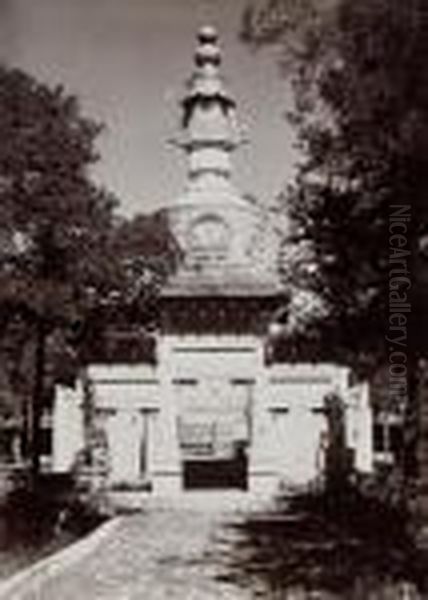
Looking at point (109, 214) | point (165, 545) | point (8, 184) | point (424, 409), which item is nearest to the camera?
point (424, 409)

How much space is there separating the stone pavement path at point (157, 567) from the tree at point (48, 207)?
6456mm

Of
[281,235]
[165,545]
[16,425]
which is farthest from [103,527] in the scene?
[16,425]

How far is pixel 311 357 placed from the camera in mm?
40812

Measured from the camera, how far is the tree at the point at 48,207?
31516mm

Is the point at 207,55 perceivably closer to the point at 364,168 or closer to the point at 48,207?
the point at 48,207

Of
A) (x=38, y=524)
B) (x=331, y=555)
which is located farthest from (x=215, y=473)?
(x=331, y=555)

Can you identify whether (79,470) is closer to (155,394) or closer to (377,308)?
(155,394)

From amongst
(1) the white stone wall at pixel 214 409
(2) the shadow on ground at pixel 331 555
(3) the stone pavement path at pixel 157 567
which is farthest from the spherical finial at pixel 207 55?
(3) the stone pavement path at pixel 157 567

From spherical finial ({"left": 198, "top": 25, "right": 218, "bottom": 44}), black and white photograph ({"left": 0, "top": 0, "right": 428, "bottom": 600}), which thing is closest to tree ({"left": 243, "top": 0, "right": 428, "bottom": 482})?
black and white photograph ({"left": 0, "top": 0, "right": 428, "bottom": 600})

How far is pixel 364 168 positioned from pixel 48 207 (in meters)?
14.2

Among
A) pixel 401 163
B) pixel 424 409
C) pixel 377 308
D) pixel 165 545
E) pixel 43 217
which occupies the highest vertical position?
pixel 43 217

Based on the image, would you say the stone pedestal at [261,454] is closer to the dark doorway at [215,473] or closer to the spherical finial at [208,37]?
the dark doorway at [215,473]

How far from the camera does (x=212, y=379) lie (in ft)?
114

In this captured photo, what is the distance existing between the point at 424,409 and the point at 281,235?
30.1ft
